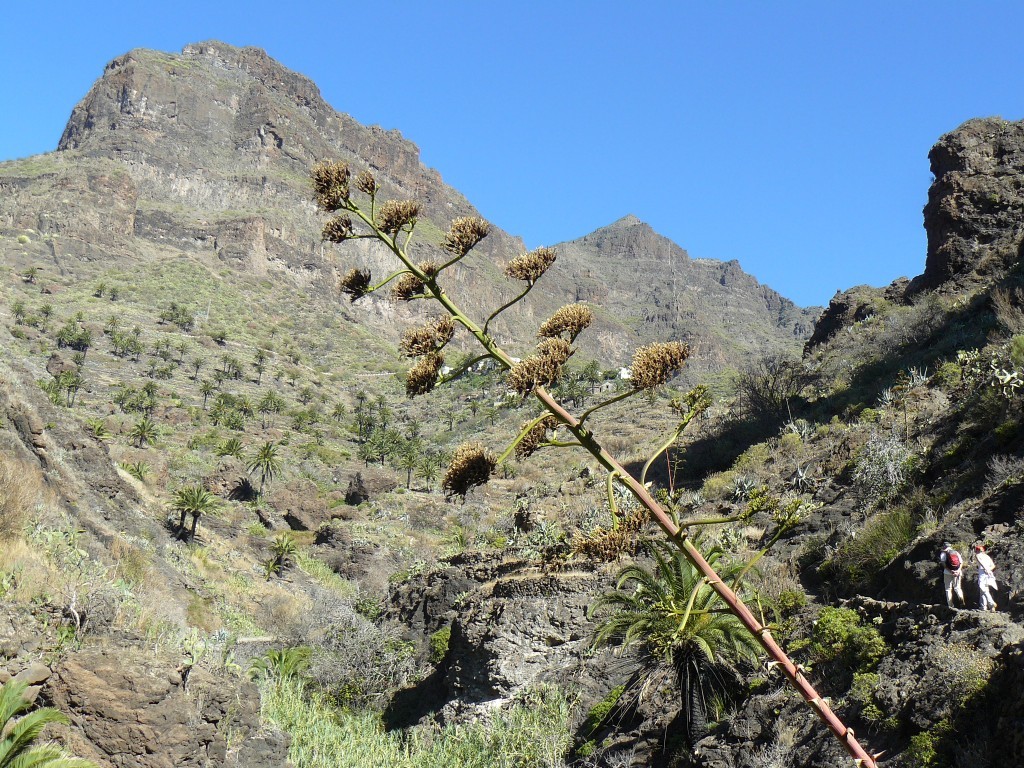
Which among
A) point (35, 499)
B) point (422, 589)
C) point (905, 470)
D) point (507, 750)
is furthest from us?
point (422, 589)

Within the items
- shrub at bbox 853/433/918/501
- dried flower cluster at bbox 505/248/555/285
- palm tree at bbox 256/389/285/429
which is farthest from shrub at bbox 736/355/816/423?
palm tree at bbox 256/389/285/429

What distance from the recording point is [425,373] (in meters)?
2.45

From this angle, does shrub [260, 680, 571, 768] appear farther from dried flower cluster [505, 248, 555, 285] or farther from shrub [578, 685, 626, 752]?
dried flower cluster [505, 248, 555, 285]

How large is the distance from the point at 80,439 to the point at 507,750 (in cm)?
1877

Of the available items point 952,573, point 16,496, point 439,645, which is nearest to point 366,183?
point 952,573

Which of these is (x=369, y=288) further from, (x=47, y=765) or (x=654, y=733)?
(x=654, y=733)

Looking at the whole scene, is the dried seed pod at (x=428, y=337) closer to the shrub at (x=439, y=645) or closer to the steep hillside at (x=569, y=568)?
the steep hillside at (x=569, y=568)

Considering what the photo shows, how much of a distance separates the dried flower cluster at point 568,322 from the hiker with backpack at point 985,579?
293 inches

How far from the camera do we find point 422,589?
1839cm

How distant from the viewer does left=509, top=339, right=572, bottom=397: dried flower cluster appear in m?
2.22

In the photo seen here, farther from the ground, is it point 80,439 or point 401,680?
point 80,439

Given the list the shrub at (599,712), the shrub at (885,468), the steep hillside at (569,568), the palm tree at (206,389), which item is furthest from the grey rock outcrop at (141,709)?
the palm tree at (206,389)

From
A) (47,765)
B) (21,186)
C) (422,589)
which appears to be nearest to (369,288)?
(47,765)

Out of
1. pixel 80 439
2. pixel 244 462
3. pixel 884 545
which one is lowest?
pixel 884 545
